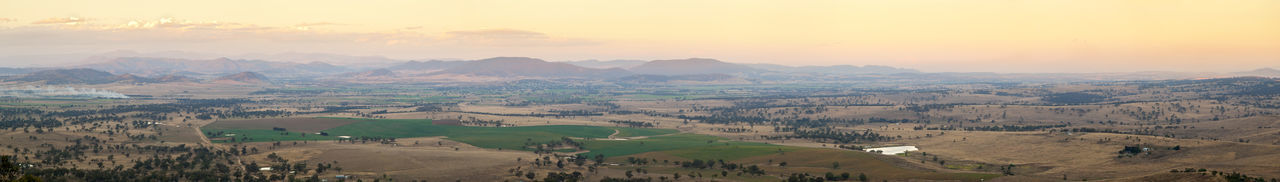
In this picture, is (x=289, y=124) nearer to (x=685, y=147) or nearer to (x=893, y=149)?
(x=685, y=147)

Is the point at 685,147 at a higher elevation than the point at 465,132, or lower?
lower

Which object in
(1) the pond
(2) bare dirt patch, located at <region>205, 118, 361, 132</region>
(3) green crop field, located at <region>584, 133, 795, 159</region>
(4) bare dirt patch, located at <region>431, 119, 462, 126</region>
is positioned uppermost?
(2) bare dirt patch, located at <region>205, 118, 361, 132</region>

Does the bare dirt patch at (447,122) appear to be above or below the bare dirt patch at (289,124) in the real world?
below

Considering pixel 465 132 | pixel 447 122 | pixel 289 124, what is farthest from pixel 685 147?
pixel 289 124

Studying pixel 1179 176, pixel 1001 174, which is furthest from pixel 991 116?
pixel 1179 176


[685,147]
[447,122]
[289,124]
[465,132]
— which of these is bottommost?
[685,147]

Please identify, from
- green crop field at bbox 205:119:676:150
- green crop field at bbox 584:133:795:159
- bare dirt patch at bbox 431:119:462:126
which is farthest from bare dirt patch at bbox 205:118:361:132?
green crop field at bbox 584:133:795:159

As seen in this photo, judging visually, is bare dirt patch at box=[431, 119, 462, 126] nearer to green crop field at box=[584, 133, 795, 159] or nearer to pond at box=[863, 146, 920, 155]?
green crop field at box=[584, 133, 795, 159]

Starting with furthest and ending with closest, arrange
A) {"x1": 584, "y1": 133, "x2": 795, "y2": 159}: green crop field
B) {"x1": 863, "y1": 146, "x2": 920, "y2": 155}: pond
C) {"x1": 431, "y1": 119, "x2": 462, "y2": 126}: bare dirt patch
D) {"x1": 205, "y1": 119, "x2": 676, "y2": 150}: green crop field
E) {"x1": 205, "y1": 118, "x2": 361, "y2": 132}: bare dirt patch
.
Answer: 1. {"x1": 431, "y1": 119, "x2": 462, "y2": 126}: bare dirt patch
2. {"x1": 205, "y1": 118, "x2": 361, "y2": 132}: bare dirt patch
3. {"x1": 205, "y1": 119, "x2": 676, "y2": 150}: green crop field
4. {"x1": 863, "y1": 146, "x2": 920, "y2": 155}: pond
5. {"x1": 584, "y1": 133, "x2": 795, "y2": 159}: green crop field

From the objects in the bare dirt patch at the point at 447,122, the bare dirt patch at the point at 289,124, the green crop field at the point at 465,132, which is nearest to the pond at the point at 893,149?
the green crop field at the point at 465,132

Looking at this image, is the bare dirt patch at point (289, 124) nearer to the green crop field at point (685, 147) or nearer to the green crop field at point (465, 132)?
the green crop field at point (465, 132)

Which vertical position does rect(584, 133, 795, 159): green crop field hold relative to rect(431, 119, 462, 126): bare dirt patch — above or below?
below

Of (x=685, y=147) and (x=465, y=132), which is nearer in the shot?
(x=685, y=147)
